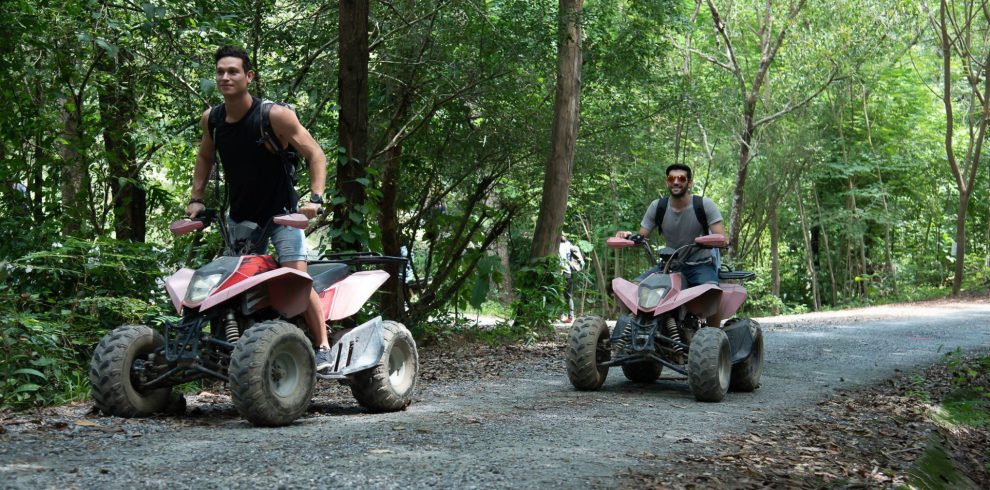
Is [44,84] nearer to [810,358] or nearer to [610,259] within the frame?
[810,358]

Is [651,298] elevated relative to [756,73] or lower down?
lower down

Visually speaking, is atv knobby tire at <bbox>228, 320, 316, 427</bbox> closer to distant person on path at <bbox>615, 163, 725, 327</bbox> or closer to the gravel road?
the gravel road

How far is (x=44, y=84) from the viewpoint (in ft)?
32.3

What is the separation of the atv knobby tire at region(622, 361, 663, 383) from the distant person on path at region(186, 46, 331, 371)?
3827mm

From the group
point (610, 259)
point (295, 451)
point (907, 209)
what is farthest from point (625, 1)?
point (907, 209)

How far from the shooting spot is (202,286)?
20.5ft

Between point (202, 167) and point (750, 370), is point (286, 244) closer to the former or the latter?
point (202, 167)

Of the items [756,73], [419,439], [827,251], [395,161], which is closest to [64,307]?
[419,439]

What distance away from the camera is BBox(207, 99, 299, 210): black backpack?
6484mm

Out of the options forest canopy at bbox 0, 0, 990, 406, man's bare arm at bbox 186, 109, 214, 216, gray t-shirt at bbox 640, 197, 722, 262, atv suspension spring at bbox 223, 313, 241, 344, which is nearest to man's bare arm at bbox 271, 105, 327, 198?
man's bare arm at bbox 186, 109, 214, 216

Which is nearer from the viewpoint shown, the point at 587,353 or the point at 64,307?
the point at 64,307

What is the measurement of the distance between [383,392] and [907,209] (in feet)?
116

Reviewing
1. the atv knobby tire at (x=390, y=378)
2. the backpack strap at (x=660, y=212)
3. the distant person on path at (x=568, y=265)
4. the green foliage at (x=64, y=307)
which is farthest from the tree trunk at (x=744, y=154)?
the atv knobby tire at (x=390, y=378)

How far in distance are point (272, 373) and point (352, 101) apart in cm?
511
